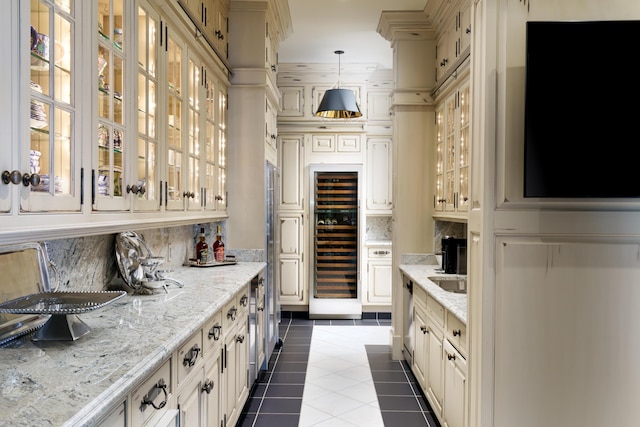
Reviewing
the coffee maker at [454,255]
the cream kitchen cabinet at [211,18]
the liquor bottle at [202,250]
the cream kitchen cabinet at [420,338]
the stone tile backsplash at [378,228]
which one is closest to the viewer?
the cream kitchen cabinet at [211,18]

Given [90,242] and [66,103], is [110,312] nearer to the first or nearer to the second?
[90,242]

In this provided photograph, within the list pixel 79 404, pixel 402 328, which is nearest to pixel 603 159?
pixel 79 404

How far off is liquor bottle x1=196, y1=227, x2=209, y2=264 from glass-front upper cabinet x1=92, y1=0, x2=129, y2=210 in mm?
1475

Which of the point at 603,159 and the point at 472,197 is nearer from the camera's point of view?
the point at 603,159

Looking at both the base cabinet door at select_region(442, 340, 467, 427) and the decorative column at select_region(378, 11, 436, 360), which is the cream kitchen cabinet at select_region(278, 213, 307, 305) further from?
the base cabinet door at select_region(442, 340, 467, 427)

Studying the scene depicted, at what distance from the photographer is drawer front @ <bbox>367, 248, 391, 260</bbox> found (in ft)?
18.5

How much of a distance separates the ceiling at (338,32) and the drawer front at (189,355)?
3136 mm

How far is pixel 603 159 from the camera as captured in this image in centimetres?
150

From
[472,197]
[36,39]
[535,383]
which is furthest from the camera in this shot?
[472,197]

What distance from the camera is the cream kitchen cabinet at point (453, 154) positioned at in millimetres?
3131

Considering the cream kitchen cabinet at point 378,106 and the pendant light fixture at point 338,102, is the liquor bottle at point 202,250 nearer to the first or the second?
the pendant light fixture at point 338,102

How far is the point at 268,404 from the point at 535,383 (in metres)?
2.10

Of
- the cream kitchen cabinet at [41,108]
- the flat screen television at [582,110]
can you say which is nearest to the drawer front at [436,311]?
the flat screen television at [582,110]

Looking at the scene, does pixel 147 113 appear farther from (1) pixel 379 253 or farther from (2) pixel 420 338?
(1) pixel 379 253
